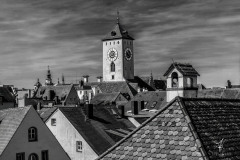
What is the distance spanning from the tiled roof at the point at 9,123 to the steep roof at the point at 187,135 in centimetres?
1831

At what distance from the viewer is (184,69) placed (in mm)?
42438

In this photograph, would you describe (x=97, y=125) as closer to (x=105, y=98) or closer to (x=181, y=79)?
(x=181, y=79)

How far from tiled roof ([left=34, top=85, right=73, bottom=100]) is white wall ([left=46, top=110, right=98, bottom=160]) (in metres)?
57.9

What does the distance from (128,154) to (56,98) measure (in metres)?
79.8

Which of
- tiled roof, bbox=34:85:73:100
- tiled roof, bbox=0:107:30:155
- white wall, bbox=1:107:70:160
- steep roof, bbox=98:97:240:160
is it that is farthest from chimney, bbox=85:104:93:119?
tiled roof, bbox=34:85:73:100

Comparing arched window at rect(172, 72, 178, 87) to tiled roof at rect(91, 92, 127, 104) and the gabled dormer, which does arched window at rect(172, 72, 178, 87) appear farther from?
tiled roof at rect(91, 92, 127, 104)

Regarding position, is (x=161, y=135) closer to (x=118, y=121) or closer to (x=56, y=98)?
(x=118, y=121)

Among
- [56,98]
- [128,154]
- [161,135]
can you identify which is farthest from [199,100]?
[56,98]

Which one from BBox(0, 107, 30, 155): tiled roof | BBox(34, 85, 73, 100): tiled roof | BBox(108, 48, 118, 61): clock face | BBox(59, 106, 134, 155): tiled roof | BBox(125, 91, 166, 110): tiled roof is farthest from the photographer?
BBox(108, 48, 118, 61): clock face

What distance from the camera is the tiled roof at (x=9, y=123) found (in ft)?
97.0

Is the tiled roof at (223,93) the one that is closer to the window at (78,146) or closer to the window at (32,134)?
the window at (78,146)

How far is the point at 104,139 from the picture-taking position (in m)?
34.7

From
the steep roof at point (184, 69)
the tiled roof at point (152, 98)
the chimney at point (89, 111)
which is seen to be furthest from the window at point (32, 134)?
the tiled roof at point (152, 98)

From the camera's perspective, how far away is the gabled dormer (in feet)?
135
